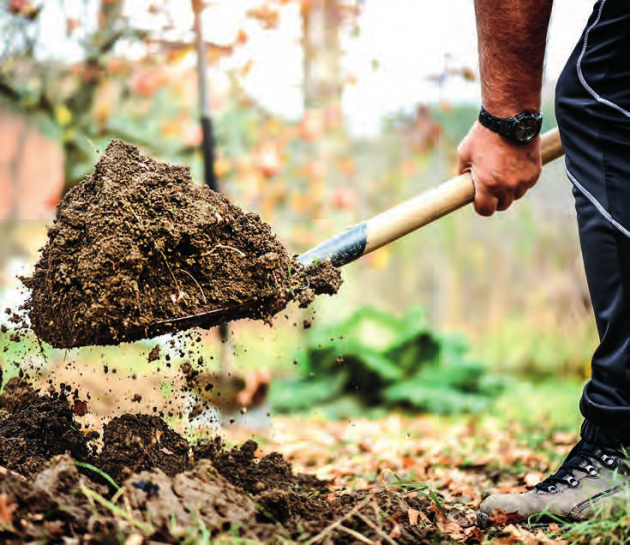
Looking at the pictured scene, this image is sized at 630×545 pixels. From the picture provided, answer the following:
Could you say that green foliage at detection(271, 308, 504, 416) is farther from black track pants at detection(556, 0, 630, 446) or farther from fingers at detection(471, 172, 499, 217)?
black track pants at detection(556, 0, 630, 446)

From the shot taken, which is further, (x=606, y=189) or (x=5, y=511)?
(x=606, y=189)

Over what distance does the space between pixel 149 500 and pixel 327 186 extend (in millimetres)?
3600

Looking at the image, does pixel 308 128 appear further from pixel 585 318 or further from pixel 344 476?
pixel 344 476

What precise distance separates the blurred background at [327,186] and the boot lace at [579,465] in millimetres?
2280

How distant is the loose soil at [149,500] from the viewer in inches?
56.7

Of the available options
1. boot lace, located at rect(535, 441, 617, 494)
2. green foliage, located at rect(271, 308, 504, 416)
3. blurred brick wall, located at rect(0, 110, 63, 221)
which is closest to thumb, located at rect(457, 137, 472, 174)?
boot lace, located at rect(535, 441, 617, 494)

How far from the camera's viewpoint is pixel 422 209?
2.33 m

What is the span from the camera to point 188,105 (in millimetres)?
4793

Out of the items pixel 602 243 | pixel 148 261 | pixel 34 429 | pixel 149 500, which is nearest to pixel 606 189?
pixel 602 243

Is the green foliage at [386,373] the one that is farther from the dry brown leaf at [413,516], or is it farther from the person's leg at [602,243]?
the dry brown leaf at [413,516]

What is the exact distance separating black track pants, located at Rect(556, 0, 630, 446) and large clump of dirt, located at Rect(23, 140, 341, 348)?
31.7 inches

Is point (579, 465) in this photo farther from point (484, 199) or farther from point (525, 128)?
point (525, 128)

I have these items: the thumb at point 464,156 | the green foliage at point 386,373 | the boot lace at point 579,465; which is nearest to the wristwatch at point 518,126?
the thumb at point 464,156

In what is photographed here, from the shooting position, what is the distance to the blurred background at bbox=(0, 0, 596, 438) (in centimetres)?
446
